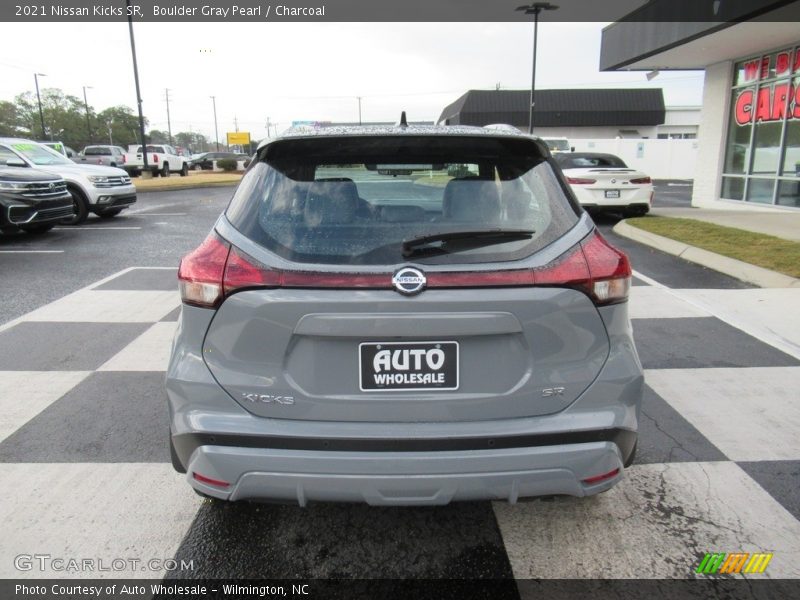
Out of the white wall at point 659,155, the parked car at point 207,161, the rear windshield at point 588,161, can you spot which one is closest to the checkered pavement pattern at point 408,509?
the rear windshield at point 588,161

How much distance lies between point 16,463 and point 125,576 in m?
1.25

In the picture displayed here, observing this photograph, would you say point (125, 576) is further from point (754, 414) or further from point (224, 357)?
point (754, 414)

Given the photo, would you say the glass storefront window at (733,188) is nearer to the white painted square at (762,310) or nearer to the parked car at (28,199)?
the white painted square at (762,310)

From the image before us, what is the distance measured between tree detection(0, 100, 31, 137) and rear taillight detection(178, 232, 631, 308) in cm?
10795

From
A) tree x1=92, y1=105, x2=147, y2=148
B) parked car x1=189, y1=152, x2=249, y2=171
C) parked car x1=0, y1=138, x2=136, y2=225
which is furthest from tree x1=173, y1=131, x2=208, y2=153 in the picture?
parked car x1=0, y1=138, x2=136, y2=225

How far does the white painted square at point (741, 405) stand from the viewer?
326 centimetres

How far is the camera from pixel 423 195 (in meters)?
2.68

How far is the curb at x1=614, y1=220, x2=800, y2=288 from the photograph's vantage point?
22.4 ft

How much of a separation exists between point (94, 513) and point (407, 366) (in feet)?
5.54

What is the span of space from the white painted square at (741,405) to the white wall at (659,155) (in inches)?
1325

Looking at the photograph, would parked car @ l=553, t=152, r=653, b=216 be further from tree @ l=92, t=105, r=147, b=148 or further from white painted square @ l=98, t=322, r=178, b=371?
tree @ l=92, t=105, r=147, b=148

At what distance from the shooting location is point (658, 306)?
6129mm

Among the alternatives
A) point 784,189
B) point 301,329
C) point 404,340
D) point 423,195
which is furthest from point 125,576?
point 784,189

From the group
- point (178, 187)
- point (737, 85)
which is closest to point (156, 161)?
point (178, 187)
